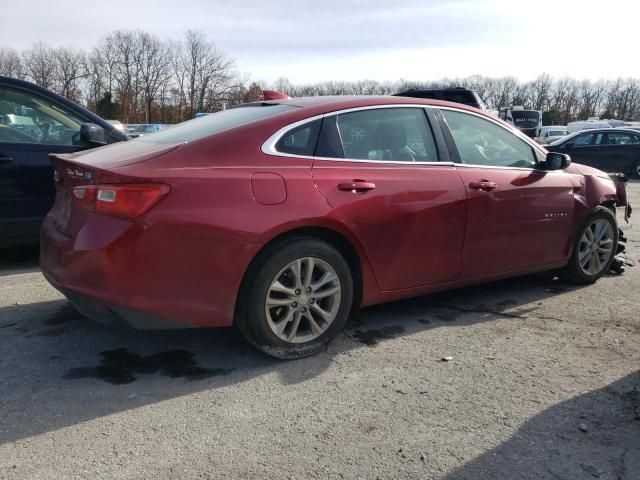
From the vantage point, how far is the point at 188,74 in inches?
2995

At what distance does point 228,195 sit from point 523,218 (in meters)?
2.44

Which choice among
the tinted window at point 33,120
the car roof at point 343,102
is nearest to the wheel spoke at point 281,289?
the car roof at point 343,102

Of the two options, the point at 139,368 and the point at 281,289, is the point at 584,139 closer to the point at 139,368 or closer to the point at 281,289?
the point at 281,289

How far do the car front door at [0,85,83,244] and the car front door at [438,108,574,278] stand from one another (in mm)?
3605

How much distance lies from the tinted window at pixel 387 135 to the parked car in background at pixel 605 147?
51.3ft

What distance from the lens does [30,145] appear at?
17.2 ft

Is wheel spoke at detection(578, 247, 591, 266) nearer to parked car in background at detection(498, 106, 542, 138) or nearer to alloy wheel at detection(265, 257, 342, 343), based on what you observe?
alloy wheel at detection(265, 257, 342, 343)

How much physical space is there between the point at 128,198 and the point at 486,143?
275cm

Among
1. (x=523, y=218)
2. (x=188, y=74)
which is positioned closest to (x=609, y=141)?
(x=523, y=218)

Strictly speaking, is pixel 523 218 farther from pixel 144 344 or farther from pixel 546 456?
pixel 144 344

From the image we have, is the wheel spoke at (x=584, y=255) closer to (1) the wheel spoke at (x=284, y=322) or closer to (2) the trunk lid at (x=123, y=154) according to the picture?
(1) the wheel spoke at (x=284, y=322)

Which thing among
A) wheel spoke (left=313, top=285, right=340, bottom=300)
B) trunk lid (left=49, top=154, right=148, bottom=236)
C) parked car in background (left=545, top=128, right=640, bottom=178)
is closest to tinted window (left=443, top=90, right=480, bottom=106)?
parked car in background (left=545, top=128, right=640, bottom=178)

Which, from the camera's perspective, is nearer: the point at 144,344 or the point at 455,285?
the point at 144,344

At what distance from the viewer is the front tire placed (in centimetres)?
322
